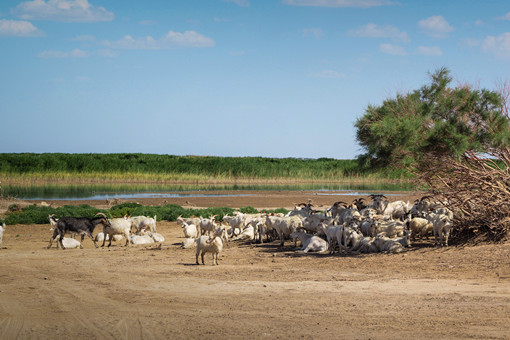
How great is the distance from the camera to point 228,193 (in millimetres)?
47844

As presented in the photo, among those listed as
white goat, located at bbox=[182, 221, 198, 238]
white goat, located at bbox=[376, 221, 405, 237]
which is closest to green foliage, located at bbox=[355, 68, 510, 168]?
white goat, located at bbox=[376, 221, 405, 237]

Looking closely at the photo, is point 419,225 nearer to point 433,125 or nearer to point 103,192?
point 433,125

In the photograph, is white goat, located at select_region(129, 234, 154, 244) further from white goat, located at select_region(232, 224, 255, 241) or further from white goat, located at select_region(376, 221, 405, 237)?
white goat, located at select_region(376, 221, 405, 237)

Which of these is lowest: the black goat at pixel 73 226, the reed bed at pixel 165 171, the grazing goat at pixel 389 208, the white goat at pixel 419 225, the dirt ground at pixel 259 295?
the dirt ground at pixel 259 295

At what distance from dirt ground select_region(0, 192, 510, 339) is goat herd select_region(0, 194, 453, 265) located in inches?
21.7

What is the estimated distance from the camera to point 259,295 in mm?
10648

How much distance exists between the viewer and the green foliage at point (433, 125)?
16.2m

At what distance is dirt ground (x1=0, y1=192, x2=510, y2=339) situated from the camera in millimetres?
8617


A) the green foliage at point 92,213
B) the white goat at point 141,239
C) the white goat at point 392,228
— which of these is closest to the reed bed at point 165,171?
the green foliage at point 92,213

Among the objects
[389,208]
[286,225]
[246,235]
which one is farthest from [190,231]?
[389,208]

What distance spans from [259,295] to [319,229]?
601 centimetres

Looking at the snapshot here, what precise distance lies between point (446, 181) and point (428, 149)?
119cm

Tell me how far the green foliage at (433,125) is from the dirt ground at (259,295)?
291cm

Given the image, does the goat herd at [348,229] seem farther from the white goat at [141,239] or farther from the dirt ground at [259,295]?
the white goat at [141,239]
